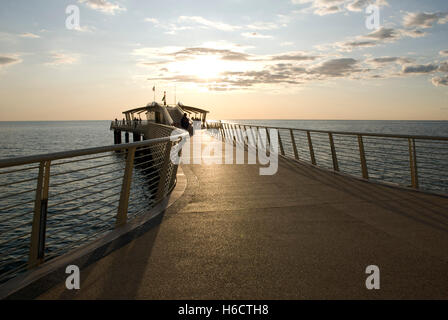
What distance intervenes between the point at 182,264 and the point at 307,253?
1.36m

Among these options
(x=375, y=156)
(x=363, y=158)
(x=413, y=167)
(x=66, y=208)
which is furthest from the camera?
(x=66, y=208)

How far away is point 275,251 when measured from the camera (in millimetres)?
3857

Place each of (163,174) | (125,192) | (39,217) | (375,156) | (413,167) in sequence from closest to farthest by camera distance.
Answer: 1. (39,217)
2. (125,192)
3. (163,174)
4. (413,167)
5. (375,156)

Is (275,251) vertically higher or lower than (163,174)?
lower

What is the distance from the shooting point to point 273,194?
704cm

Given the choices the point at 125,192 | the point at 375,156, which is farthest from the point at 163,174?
the point at 375,156

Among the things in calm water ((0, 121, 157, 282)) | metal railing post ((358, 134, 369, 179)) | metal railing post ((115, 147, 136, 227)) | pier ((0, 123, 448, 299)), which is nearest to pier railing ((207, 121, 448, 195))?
metal railing post ((358, 134, 369, 179))

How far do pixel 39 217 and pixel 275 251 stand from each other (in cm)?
243

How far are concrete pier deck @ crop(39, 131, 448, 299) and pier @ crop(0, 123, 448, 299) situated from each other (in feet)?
0.03

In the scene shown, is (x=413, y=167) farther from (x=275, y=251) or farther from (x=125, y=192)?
(x=125, y=192)

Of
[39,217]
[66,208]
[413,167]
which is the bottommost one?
[66,208]

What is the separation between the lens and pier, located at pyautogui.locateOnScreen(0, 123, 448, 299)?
2977 millimetres
